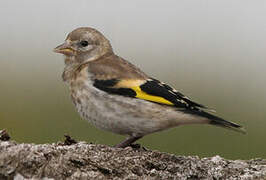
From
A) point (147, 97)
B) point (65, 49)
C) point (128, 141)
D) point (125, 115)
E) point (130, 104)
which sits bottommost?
point (128, 141)

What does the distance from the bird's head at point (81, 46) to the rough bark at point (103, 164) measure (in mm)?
1617

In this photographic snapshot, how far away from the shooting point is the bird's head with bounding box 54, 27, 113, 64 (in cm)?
746

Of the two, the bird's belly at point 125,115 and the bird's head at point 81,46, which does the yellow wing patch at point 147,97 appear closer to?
the bird's belly at point 125,115

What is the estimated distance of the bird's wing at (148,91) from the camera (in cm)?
648

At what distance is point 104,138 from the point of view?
8344mm

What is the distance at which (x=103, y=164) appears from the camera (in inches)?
215

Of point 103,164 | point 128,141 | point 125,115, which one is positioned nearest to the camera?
point 103,164

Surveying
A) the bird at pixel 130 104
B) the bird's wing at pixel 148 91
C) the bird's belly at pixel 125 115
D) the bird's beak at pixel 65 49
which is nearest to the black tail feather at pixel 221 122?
the bird at pixel 130 104

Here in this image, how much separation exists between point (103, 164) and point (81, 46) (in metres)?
2.38

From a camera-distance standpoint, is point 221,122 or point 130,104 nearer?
point 221,122

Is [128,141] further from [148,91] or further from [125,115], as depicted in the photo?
[148,91]

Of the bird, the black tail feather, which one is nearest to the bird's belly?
the bird

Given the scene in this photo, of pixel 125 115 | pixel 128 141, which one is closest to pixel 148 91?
pixel 125 115

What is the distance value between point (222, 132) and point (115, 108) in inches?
132
